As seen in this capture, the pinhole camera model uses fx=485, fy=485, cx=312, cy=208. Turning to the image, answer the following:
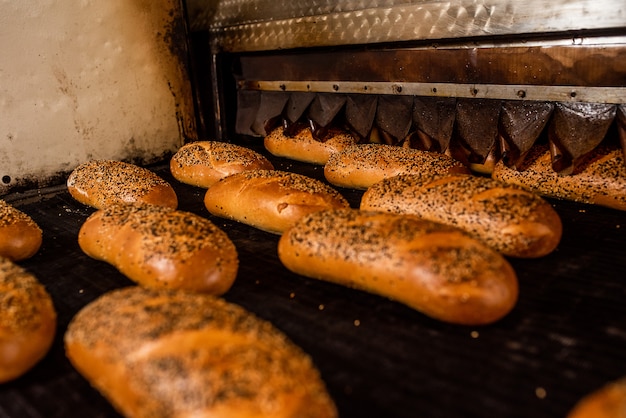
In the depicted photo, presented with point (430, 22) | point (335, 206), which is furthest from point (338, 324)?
point (430, 22)

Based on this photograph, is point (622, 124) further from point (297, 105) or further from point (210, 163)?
point (210, 163)

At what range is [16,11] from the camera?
2.78 m

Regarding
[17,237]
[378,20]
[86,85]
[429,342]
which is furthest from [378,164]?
[86,85]

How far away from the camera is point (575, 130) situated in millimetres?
2109

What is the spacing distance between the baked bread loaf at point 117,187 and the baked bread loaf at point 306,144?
3.29 feet

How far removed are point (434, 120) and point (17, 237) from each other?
2.04 metres

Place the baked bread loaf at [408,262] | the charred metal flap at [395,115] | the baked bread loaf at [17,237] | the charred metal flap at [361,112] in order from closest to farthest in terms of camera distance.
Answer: the baked bread loaf at [408,262] → the baked bread loaf at [17,237] → the charred metal flap at [395,115] → the charred metal flap at [361,112]

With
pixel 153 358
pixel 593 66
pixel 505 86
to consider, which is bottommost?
pixel 153 358

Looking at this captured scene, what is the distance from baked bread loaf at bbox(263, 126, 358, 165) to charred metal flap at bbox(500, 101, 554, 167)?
3.17ft

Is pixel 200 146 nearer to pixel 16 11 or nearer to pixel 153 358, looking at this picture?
pixel 16 11

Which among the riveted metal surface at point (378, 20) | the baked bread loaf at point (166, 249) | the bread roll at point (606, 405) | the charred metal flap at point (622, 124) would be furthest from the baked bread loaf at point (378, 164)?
the bread roll at point (606, 405)

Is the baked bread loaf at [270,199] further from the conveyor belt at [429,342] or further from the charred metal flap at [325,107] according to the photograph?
the charred metal flap at [325,107]

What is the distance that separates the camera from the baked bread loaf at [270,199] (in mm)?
2033

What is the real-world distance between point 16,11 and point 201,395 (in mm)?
2775
